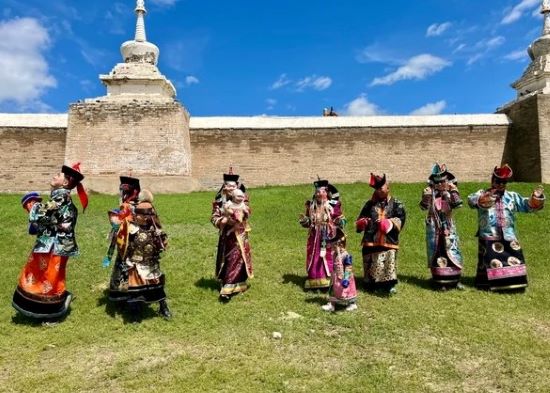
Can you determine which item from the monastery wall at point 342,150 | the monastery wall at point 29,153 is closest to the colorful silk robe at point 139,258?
the monastery wall at point 342,150

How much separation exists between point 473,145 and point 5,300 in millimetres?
14473

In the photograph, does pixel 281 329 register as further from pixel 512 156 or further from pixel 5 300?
pixel 512 156

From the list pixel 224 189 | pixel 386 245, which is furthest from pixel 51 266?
pixel 386 245

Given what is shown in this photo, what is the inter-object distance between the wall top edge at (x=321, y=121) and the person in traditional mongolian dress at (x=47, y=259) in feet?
36.7

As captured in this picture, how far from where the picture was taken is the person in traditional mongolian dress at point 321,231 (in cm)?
642

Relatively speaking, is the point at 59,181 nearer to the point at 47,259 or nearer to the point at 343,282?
the point at 47,259

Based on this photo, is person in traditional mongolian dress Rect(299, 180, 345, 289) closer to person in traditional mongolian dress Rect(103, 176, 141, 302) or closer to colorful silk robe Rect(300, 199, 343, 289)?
colorful silk robe Rect(300, 199, 343, 289)

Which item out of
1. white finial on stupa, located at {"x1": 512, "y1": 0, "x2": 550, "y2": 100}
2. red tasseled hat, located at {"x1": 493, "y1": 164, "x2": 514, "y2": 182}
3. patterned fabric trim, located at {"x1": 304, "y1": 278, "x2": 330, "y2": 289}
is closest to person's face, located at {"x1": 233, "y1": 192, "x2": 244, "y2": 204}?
patterned fabric trim, located at {"x1": 304, "y1": 278, "x2": 330, "y2": 289}

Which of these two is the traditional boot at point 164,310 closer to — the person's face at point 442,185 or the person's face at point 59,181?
the person's face at point 59,181

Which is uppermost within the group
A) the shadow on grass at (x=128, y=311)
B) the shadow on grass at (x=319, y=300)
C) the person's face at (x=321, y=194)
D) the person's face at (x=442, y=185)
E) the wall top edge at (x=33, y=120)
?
the wall top edge at (x=33, y=120)

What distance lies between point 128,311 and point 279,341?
1.87 metres

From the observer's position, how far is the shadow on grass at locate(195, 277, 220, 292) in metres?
6.64

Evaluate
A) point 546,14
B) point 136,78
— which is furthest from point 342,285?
point 546,14

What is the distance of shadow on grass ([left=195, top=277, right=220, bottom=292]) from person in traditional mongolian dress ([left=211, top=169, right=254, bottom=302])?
401mm
